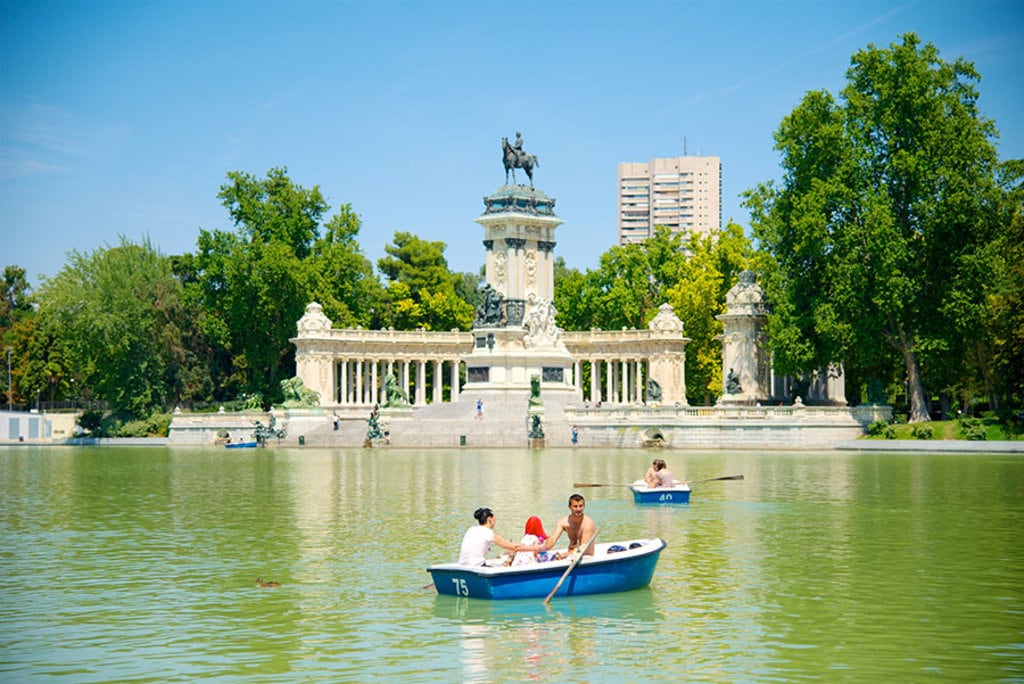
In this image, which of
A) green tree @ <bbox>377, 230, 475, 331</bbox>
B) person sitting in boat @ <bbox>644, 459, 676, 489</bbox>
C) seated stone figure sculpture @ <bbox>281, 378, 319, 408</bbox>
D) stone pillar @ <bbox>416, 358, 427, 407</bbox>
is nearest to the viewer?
person sitting in boat @ <bbox>644, 459, 676, 489</bbox>

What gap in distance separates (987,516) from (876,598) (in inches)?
418

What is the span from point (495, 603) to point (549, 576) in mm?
823

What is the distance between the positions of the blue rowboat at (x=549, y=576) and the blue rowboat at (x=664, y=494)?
38.6 ft

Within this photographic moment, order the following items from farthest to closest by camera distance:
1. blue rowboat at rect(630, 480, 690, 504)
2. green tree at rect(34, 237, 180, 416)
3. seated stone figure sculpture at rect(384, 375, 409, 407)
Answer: green tree at rect(34, 237, 180, 416) → seated stone figure sculpture at rect(384, 375, 409, 407) → blue rowboat at rect(630, 480, 690, 504)

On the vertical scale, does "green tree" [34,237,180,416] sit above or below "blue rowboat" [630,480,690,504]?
above

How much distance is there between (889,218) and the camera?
5916 cm

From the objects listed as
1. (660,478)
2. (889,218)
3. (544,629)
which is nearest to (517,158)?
(889,218)

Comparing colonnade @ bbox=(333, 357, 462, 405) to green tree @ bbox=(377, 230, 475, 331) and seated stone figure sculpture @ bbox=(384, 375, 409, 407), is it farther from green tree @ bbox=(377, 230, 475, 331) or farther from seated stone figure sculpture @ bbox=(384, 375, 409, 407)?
seated stone figure sculpture @ bbox=(384, 375, 409, 407)

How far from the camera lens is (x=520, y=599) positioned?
1788 centimetres

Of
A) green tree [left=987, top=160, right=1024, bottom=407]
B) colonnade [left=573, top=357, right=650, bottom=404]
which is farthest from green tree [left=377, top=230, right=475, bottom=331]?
green tree [left=987, top=160, right=1024, bottom=407]

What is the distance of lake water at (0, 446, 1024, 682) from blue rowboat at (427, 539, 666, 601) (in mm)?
206

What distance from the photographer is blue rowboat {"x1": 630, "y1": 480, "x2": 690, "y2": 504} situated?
3031cm

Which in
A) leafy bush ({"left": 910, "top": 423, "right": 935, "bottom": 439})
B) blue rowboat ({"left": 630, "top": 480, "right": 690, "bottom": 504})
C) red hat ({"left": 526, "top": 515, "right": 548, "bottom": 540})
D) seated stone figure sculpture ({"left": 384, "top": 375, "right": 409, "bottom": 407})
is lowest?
blue rowboat ({"left": 630, "top": 480, "right": 690, "bottom": 504})

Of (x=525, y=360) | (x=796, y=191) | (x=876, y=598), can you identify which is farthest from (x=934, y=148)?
(x=876, y=598)
